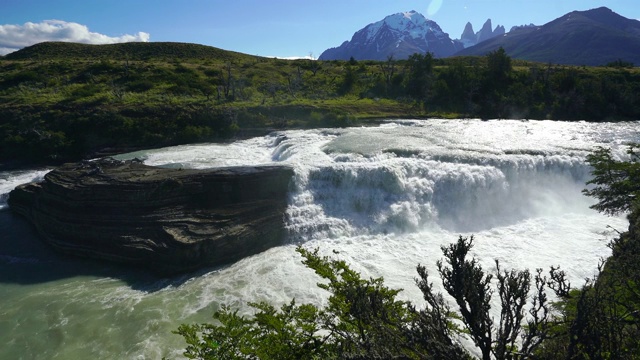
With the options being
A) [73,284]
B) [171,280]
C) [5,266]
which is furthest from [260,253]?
[5,266]

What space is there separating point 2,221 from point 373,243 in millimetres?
21001

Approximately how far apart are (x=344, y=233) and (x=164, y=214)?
29.4ft

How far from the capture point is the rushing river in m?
13.7

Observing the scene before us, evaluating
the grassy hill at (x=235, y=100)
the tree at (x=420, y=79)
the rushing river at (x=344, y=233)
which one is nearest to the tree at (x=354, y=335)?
the rushing river at (x=344, y=233)

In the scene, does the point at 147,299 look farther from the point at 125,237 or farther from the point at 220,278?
the point at 125,237

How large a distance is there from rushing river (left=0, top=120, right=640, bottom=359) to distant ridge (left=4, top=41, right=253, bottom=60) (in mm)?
60271

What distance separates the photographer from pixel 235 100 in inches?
1820

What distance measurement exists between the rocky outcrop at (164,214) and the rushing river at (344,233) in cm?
76

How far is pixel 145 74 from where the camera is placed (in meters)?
56.9

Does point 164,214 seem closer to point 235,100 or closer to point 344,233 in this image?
point 344,233

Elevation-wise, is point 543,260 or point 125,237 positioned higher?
point 125,237

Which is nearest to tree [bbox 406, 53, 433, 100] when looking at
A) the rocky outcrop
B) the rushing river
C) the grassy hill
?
the grassy hill

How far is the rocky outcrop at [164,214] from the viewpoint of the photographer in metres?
17.3

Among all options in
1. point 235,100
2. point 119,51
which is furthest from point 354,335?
point 119,51
